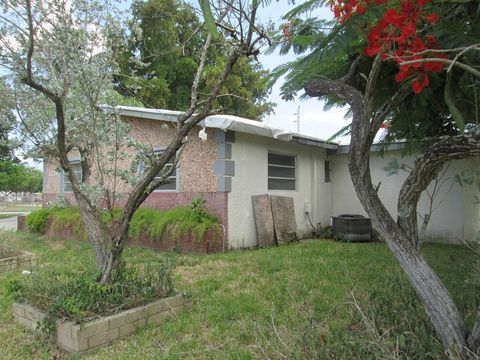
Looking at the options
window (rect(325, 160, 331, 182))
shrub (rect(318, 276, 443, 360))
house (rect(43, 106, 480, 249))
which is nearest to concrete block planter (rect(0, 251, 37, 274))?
house (rect(43, 106, 480, 249))

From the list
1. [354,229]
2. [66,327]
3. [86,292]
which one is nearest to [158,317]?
[86,292]

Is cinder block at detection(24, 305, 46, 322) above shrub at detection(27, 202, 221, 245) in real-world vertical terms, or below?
below

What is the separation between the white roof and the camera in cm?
746

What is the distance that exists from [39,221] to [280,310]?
931 cm

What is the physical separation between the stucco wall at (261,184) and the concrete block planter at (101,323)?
3.91m

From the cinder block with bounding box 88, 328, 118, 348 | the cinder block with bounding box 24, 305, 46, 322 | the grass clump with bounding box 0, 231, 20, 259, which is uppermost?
the grass clump with bounding box 0, 231, 20, 259

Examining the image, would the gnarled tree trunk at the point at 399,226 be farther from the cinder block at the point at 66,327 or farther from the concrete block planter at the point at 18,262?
the concrete block planter at the point at 18,262

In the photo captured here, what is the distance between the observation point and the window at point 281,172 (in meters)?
9.27

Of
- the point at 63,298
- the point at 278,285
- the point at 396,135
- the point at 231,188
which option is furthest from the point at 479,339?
the point at 231,188

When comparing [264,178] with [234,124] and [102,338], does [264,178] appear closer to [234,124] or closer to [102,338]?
[234,124]

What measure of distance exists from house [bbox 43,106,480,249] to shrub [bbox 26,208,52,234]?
178cm

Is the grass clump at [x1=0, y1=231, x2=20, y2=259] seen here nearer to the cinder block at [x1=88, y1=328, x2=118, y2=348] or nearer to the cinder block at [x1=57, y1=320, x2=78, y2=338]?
the cinder block at [x1=57, y1=320, x2=78, y2=338]

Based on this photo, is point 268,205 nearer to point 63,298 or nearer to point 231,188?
point 231,188

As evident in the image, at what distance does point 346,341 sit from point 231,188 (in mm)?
5548
